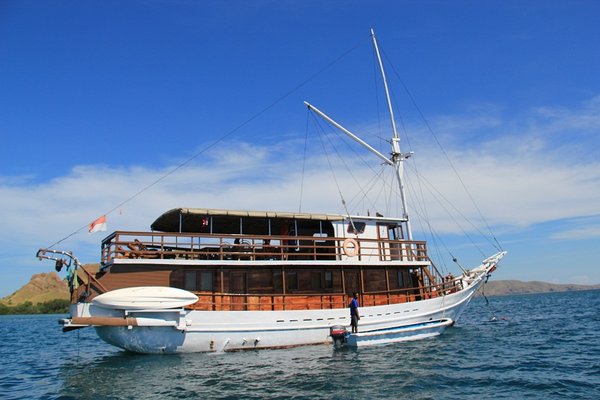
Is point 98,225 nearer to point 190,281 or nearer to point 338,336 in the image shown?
point 190,281

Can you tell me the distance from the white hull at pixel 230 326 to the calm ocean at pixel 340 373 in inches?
19.5

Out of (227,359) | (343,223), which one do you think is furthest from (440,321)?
(227,359)

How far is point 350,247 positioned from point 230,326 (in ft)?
21.0

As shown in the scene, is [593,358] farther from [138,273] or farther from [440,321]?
[138,273]

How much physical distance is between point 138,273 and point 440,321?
539 inches

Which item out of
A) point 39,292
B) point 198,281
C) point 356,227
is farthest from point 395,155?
point 39,292

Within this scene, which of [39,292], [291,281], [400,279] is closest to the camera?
[291,281]

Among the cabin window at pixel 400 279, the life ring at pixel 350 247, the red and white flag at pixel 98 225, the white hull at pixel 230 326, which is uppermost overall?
the red and white flag at pixel 98 225

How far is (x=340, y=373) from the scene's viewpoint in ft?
43.9

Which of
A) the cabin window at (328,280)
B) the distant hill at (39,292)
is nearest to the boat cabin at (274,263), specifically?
the cabin window at (328,280)

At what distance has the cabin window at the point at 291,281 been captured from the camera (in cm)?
1950

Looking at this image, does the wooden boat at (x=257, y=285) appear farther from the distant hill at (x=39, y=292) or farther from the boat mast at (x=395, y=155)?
the distant hill at (x=39, y=292)

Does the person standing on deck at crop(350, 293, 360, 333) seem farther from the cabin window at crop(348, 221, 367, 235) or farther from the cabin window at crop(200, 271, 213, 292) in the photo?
the cabin window at crop(200, 271, 213, 292)

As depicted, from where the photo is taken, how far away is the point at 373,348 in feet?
59.0
